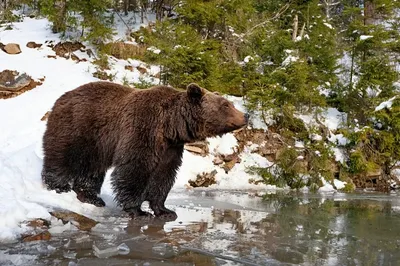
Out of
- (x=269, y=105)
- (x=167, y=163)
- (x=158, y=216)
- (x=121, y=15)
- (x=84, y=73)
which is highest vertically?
(x=121, y=15)

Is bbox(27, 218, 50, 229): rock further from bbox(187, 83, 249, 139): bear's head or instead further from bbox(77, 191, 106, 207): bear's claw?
bbox(187, 83, 249, 139): bear's head

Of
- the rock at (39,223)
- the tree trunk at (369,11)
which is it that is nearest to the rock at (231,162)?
the rock at (39,223)

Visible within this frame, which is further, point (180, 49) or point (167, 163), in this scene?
point (180, 49)

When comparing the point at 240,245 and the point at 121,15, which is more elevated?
the point at 121,15

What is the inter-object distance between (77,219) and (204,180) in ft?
26.3

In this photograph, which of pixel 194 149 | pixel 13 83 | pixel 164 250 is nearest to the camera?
pixel 164 250

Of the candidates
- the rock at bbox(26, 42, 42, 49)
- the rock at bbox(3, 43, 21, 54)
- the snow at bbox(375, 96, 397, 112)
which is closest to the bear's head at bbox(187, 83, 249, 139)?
the snow at bbox(375, 96, 397, 112)

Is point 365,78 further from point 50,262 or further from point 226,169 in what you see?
point 50,262

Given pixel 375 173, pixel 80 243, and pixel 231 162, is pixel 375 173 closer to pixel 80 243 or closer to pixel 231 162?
pixel 231 162

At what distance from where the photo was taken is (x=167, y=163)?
5.80 metres

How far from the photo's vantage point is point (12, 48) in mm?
16938

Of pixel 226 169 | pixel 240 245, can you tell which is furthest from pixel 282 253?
pixel 226 169

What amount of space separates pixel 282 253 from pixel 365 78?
15.3 metres

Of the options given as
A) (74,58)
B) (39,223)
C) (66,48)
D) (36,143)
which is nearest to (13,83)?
(74,58)
